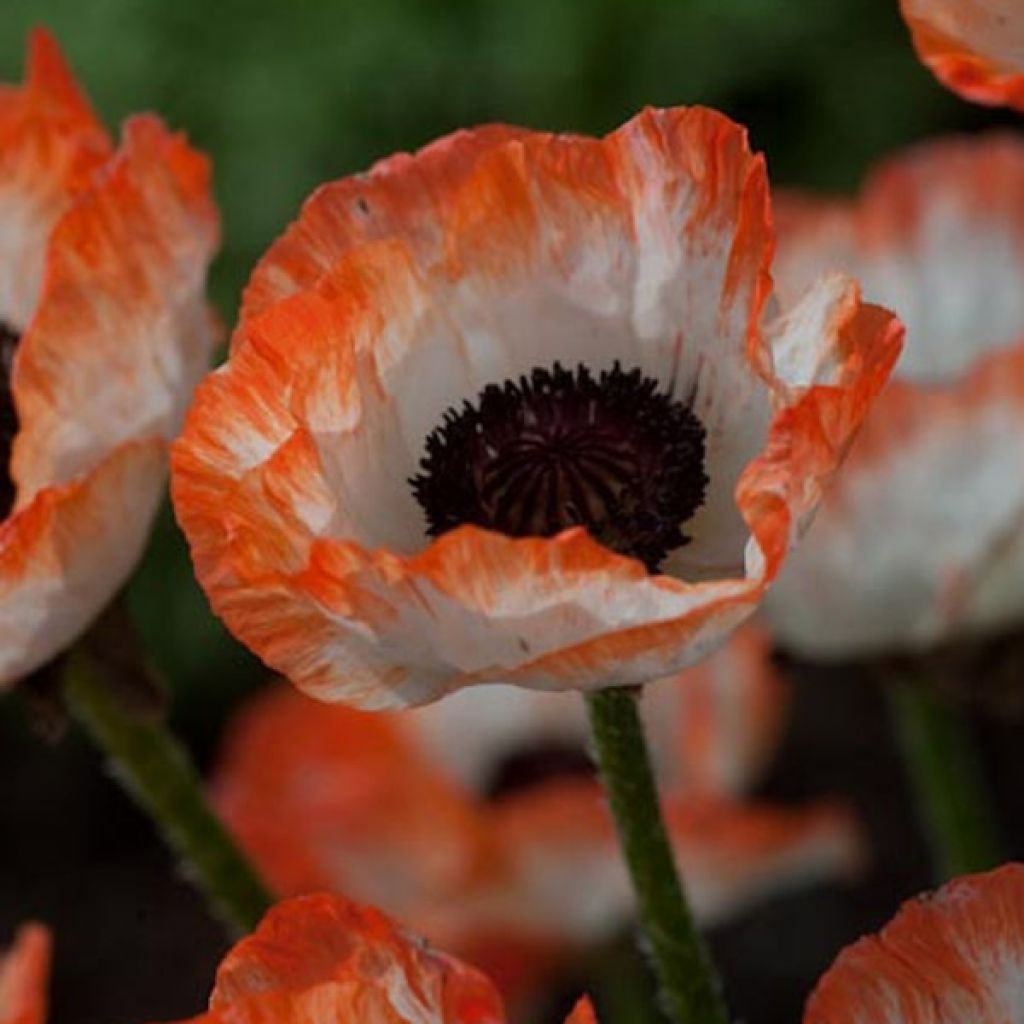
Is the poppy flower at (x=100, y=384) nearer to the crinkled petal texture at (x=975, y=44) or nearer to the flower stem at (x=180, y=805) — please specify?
the flower stem at (x=180, y=805)

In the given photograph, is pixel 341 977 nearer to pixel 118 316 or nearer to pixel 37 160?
pixel 118 316

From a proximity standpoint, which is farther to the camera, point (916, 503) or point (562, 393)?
point (916, 503)

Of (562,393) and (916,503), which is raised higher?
(562,393)

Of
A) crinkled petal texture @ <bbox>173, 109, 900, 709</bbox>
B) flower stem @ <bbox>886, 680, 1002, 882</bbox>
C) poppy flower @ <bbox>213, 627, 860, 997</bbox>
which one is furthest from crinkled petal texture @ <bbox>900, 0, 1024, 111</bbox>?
poppy flower @ <bbox>213, 627, 860, 997</bbox>

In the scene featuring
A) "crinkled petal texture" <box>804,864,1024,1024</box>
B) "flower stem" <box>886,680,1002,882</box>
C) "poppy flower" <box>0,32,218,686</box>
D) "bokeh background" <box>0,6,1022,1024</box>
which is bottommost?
"bokeh background" <box>0,6,1022,1024</box>

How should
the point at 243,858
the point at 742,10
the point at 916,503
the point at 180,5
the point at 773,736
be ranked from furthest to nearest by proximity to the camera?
1. the point at 180,5
2. the point at 742,10
3. the point at 773,736
4. the point at 916,503
5. the point at 243,858

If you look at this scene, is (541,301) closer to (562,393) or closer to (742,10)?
(562,393)

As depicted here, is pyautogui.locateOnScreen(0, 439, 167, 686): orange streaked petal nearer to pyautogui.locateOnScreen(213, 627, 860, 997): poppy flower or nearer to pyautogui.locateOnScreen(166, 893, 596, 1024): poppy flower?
pyautogui.locateOnScreen(166, 893, 596, 1024): poppy flower

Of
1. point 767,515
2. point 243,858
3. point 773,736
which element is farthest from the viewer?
point 773,736

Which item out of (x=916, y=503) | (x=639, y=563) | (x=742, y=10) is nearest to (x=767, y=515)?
(x=639, y=563)
